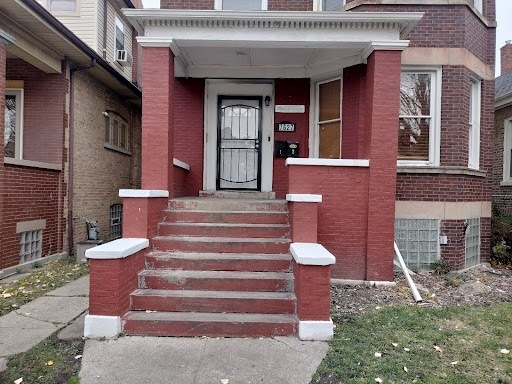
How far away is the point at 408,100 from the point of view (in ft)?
23.0

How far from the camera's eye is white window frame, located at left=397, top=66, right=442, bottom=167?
6.86 metres

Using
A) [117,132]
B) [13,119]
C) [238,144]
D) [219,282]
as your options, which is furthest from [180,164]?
[117,132]

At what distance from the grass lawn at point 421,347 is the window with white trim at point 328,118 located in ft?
11.6

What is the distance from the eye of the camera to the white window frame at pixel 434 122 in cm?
686

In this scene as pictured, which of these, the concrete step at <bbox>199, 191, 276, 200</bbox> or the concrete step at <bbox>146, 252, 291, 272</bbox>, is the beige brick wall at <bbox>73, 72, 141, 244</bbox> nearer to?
the concrete step at <bbox>199, 191, 276, 200</bbox>

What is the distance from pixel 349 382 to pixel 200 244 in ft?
8.79

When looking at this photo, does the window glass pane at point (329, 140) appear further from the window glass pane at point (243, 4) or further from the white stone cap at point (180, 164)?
the window glass pane at point (243, 4)

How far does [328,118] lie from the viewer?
24.0 ft

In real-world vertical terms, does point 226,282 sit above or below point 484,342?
above

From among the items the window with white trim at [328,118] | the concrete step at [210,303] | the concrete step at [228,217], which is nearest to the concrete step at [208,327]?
the concrete step at [210,303]

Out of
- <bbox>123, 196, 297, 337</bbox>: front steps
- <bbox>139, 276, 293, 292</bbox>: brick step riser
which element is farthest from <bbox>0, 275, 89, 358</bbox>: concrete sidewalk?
<bbox>139, 276, 293, 292</bbox>: brick step riser

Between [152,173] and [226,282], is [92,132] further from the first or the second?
[226,282]

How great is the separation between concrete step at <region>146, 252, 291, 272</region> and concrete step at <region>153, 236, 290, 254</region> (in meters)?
0.22

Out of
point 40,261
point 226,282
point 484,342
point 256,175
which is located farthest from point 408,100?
point 40,261
